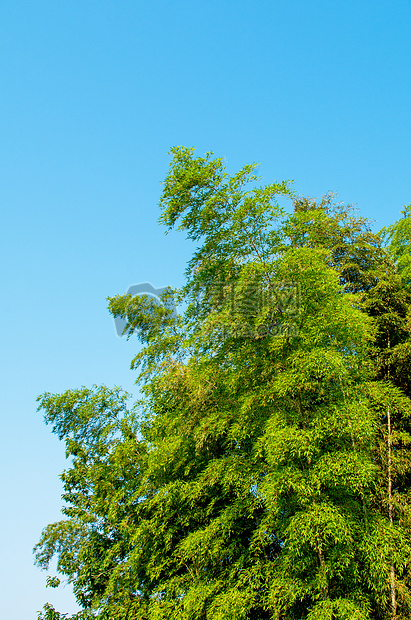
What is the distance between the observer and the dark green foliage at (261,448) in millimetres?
7141


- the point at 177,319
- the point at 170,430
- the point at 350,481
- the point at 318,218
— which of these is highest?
the point at 177,319

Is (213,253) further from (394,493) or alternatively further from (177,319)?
(394,493)

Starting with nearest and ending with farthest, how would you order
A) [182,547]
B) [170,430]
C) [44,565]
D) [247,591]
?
1. [247,591]
2. [182,547]
3. [170,430]
4. [44,565]

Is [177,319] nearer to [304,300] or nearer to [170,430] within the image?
[170,430]

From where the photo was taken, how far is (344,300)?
8.52m

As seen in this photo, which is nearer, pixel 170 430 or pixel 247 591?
pixel 247 591

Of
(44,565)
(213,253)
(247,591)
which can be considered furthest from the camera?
(44,565)

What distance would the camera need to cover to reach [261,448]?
316 inches

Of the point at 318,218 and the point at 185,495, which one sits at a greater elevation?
the point at 318,218

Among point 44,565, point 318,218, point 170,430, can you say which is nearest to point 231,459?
point 170,430

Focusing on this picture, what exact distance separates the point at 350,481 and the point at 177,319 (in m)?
6.91

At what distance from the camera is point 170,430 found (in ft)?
34.1

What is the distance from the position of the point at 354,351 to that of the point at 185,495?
4049 millimetres

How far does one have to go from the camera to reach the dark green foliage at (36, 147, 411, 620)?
7.14m
